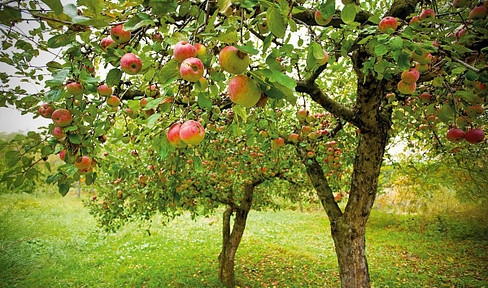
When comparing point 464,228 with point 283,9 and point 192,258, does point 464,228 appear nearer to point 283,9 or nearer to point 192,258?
point 192,258

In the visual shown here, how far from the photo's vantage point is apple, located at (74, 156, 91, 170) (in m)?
1.36

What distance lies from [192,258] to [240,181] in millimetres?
4129

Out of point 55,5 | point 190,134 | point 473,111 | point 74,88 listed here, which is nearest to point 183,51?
point 190,134

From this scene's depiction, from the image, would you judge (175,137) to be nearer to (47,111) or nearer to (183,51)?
(183,51)

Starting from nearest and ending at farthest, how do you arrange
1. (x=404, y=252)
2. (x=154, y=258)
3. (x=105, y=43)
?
1. (x=105, y=43)
2. (x=154, y=258)
3. (x=404, y=252)

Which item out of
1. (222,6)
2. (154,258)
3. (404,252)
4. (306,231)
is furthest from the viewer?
(306,231)

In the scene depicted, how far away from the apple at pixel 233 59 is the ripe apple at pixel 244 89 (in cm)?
4

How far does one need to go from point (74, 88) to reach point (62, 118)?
17cm

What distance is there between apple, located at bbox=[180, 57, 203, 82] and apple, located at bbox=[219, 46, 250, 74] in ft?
0.26

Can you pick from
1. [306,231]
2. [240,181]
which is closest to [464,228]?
[306,231]

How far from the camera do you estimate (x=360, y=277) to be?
288 centimetres

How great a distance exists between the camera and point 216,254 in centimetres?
828

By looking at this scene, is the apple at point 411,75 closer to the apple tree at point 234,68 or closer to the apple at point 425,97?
the apple tree at point 234,68

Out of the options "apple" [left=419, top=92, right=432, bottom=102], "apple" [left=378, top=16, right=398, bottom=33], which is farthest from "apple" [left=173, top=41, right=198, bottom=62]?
"apple" [left=419, top=92, right=432, bottom=102]
